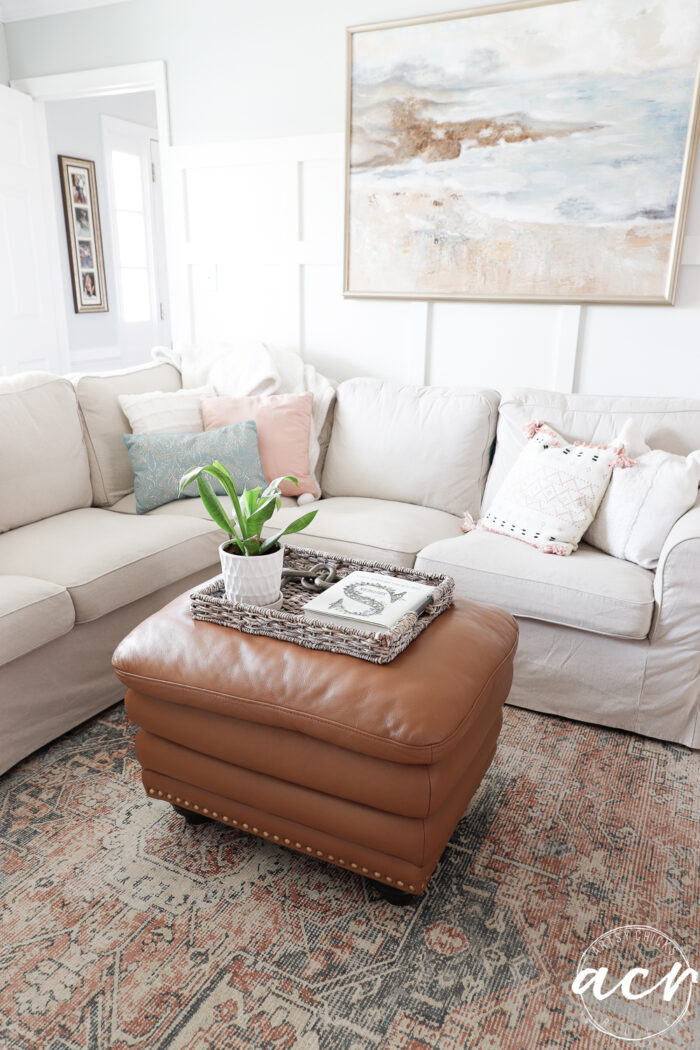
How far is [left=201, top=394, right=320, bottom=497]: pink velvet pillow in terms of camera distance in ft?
9.48

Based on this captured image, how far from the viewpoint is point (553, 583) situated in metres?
2.15

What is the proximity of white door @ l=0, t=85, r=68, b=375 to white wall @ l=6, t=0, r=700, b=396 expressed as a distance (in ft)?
1.08

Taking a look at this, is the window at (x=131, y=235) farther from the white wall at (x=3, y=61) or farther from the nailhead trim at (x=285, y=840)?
the nailhead trim at (x=285, y=840)

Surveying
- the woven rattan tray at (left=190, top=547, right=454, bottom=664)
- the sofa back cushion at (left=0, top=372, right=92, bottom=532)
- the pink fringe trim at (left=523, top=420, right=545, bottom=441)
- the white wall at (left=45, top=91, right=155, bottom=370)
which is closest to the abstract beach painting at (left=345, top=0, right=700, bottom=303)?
the pink fringe trim at (left=523, top=420, right=545, bottom=441)

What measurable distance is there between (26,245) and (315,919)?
3718mm

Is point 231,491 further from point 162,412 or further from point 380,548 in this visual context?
point 162,412

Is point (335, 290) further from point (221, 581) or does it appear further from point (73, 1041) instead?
point (73, 1041)

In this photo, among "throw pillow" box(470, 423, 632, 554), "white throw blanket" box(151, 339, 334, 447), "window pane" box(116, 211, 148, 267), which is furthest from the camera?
"window pane" box(116, 211, 148, 267)

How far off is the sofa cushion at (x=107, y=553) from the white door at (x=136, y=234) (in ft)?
9.81

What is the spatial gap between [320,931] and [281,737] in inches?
15.5

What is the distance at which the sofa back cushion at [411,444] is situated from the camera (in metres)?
2.83

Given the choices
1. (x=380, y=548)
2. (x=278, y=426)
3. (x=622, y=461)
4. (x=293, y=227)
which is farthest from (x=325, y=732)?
(x=293, y=227)

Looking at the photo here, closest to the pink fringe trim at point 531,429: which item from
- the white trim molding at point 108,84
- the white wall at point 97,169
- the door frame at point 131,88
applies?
the door frame at point 131,88

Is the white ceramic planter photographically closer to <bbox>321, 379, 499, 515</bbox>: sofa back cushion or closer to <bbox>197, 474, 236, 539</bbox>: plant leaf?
<bbox>197, 474, 236, 539</bbox>: plant leaf
